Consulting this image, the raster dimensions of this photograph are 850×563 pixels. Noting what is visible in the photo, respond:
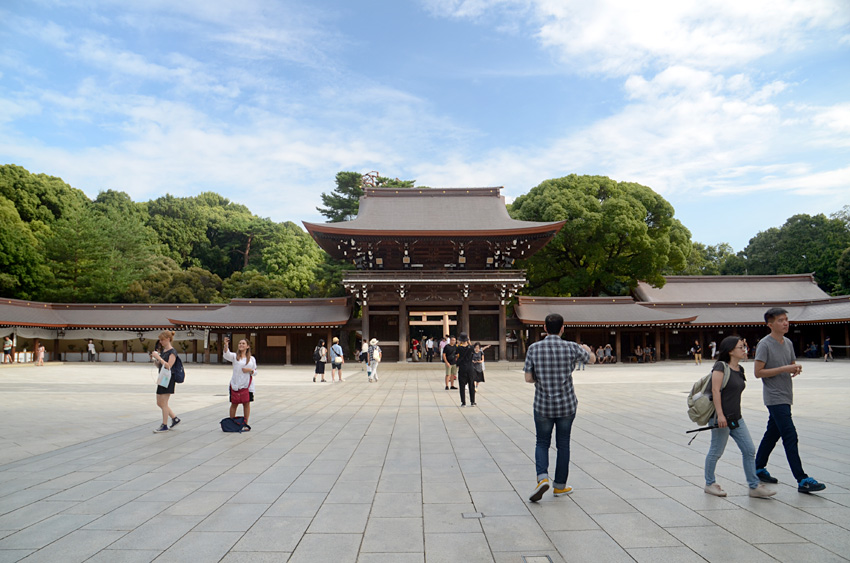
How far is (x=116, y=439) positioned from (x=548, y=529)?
7.58 meters

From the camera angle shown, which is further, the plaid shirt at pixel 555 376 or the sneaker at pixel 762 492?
the plaid shirt at pixel 555 376

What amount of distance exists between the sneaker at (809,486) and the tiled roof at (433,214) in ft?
76.6

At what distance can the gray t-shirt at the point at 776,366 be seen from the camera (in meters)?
5.33

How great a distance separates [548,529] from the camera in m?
4.48

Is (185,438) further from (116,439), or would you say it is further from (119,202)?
(119,202)

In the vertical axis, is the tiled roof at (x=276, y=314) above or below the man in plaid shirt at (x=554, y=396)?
above

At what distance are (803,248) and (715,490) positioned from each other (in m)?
58.2

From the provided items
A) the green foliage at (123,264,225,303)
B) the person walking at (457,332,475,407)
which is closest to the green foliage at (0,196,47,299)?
the green foliage at (123,264,225,303)

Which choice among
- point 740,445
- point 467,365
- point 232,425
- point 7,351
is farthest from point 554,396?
point 7,351

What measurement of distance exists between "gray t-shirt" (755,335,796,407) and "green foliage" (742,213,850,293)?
170ft

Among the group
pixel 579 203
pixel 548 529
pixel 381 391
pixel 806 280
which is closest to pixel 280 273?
pixel 579 203

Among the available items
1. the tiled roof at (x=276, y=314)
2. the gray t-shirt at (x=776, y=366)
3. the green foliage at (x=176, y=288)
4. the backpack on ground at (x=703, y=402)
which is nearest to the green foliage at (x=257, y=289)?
the green foliage at (x=176, y=288)

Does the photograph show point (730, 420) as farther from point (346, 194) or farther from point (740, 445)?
point (346, 194)

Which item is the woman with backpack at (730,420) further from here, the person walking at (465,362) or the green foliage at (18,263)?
the green foliage at (18,263)
